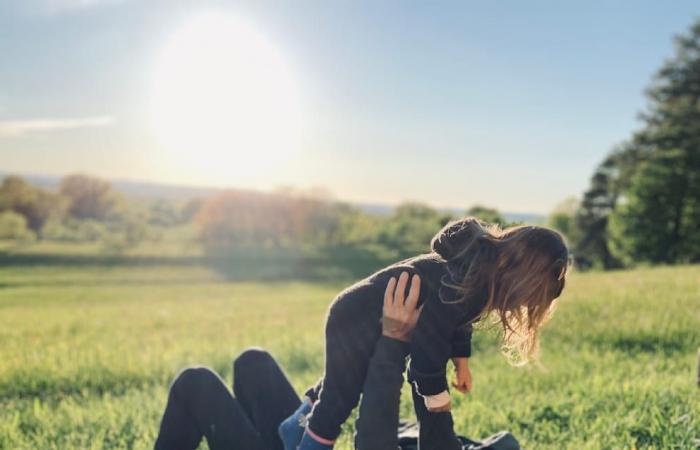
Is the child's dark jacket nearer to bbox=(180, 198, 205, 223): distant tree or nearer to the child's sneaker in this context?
the child's sneaker


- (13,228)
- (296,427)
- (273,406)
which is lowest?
(13,228)

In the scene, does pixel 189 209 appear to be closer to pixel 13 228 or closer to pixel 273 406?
pixel 13 228

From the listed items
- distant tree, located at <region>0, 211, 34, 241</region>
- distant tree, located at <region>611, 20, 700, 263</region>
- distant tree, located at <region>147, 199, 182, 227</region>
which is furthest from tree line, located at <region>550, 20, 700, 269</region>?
distant tree, located at <region>147, 199, 182, 227</region>

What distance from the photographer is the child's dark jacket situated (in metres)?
2.45

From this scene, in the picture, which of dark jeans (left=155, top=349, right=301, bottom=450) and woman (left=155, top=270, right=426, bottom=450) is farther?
dark jeans (left=155, top=349, right=301, bottom=450)

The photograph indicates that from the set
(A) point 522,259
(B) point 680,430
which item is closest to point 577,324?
(B) point 680,430

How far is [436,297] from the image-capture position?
2475 mm

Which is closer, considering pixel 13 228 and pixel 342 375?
pixel 342 375

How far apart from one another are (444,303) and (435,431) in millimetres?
648

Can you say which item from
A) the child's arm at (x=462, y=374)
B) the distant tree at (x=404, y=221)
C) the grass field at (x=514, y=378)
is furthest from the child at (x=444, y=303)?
the distant tree at (x=404, y=221)

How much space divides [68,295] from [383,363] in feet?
134

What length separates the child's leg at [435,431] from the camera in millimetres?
2605

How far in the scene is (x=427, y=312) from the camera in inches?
96.8

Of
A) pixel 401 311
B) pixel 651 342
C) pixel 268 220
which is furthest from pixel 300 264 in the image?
pixel 401 311
